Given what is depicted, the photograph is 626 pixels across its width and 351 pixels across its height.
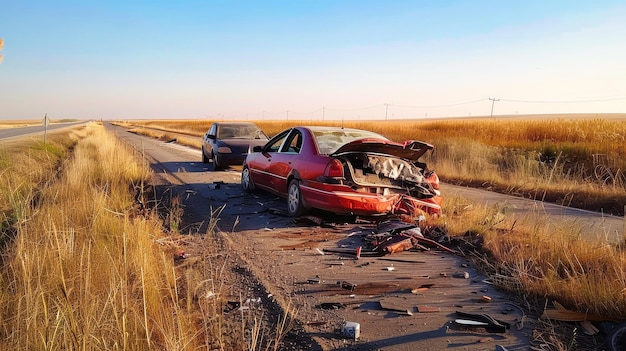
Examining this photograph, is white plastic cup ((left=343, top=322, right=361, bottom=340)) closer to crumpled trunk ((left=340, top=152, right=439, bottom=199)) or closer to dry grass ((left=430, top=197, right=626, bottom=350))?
dry grass ((left=430, top=197, right=626, bottom=350))

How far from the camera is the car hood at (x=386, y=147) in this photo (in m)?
6.61

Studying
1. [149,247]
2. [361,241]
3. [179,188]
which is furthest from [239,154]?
[149,247]

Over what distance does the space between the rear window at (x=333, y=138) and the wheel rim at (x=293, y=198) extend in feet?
2.70

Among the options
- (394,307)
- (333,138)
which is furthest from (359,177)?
(394,307)

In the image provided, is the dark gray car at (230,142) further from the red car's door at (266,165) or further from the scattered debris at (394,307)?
the scattered debris at (394,307)

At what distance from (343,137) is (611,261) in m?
4.46

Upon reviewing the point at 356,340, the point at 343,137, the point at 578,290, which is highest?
the point at 343,137

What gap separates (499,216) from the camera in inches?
282

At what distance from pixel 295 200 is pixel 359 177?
4.30 ft

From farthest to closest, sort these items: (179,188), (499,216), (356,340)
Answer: (179,188) < (499,216) < (356,340)

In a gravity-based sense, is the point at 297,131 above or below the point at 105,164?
above

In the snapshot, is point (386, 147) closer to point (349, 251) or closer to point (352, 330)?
point (349, 251)

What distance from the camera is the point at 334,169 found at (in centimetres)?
666

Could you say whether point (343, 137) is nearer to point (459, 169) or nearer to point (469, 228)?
point (469, 228)
